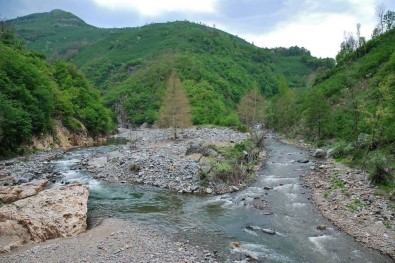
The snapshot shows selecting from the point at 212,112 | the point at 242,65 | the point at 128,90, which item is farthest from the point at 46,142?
the point at 242,65

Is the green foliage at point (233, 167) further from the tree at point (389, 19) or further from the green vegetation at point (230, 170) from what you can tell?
the tree at point (389, 19)

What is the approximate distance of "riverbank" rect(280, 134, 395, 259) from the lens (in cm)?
1973

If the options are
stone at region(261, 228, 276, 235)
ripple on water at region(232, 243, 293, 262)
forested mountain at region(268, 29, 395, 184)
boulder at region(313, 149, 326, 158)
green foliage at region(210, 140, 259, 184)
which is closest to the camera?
ripple on water at region(232, 243, 293, 262)

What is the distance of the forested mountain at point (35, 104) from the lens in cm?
4359

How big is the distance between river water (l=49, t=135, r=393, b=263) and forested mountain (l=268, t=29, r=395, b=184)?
8.59 m

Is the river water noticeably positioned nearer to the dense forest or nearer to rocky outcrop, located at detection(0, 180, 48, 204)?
rocky outcrop, located at detection(0, 180, 48, 204)

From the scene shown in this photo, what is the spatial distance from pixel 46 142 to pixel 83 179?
22.4 meters

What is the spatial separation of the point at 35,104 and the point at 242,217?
128 ft

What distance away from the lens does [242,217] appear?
23859 millimetres

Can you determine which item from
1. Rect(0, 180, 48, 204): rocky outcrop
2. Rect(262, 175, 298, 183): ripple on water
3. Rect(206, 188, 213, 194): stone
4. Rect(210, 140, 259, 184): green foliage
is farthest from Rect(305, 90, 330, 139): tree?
Rect(0, 180, 48, 204): rocky outcrop

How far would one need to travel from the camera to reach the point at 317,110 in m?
56.8

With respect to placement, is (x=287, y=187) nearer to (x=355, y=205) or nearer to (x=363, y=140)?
(x=355, y=205)

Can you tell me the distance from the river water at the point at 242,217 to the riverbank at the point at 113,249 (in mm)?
1358

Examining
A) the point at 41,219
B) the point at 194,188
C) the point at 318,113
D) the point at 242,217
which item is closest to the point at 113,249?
the point at 41,219
